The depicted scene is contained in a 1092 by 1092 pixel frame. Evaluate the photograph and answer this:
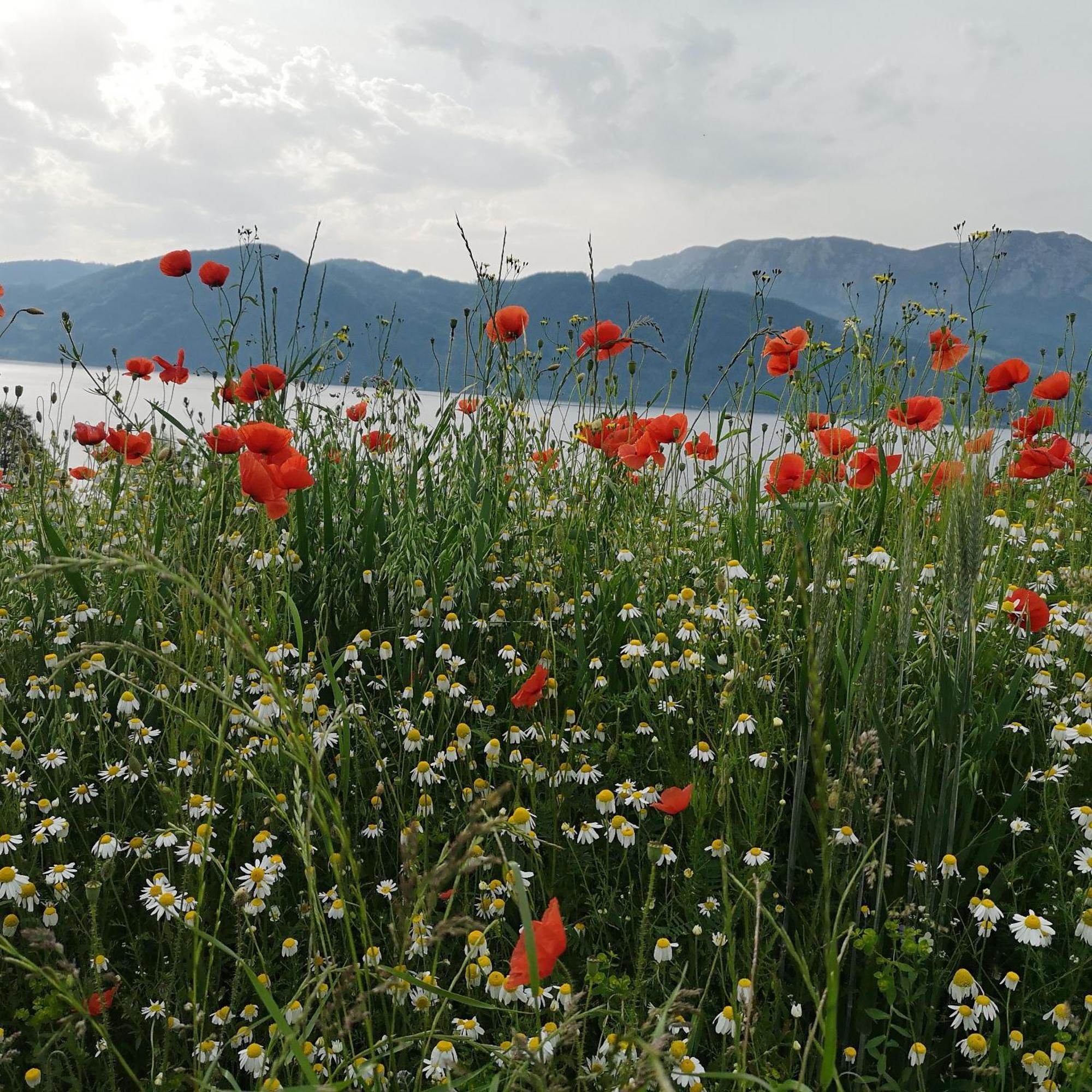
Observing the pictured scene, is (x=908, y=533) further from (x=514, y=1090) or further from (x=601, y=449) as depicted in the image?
(x=601, y=449)

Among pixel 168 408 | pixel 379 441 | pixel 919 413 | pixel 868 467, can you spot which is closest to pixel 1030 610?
pixel 868 467

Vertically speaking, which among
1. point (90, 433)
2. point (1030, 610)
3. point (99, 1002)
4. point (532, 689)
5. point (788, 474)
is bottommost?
point (99, 1002)

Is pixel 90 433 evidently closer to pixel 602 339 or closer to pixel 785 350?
pixel 602 339

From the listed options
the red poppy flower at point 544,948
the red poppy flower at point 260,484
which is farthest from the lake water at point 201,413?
the red poppy flower at point 544,948

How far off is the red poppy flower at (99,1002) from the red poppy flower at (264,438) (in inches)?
50.4

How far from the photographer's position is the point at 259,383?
3182 millimetres

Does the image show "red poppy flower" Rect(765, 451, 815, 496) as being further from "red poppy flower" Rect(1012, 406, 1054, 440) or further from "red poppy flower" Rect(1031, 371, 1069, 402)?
"red poppy flower" Rect(1031, 371, 1069, 402)

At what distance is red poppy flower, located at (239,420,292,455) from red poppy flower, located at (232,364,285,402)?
90 centimetres

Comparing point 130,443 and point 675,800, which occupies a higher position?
point 130,443

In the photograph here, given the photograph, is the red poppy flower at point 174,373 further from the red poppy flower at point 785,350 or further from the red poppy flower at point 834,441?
the red poppy flower at point 834,441

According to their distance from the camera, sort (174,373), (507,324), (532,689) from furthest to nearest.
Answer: (174,373) < (507,324) < (532,689)

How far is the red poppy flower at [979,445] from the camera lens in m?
1.68

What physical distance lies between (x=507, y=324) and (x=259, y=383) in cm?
99

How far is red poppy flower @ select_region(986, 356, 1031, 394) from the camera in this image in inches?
148
